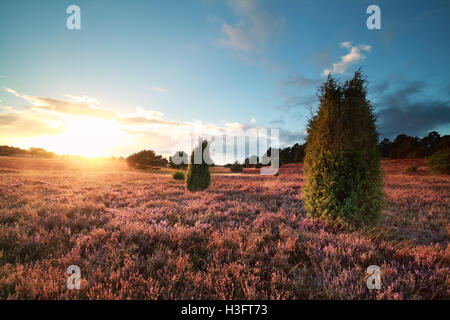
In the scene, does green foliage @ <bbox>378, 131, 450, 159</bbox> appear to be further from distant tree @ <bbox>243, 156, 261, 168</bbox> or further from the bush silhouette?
the bush silhouette

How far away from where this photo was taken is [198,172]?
551 inches

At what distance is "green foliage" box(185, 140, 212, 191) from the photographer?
45.6 feet

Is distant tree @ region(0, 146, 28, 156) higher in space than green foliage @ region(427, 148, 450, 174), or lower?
higher

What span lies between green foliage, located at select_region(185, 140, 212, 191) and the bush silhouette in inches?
367

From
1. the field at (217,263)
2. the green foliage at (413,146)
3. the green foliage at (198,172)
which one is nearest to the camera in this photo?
the field at (217,263)

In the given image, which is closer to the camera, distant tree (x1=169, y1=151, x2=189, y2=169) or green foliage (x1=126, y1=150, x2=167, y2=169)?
green foliage (x1=126, y1=150, x2=167, y2=169)

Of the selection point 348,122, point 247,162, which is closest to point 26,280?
point 348,122

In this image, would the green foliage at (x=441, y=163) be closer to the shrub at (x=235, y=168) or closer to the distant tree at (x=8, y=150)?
the shrub at (x=235, y=168)

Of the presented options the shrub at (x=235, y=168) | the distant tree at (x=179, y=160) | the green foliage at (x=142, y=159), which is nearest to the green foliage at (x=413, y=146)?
the shrub at (x=235, y=168)

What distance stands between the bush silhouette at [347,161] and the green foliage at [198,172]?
9317 millimetres

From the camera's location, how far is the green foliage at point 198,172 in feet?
45.6

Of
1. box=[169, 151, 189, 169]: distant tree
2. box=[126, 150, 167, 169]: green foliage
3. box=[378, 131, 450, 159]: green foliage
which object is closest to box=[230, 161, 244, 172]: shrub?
box=[169, 151, 189, 169]: distant tree
